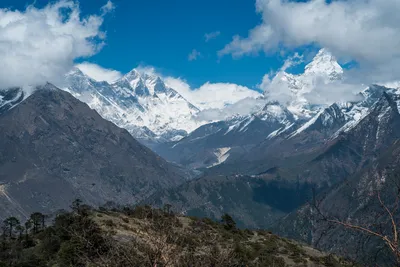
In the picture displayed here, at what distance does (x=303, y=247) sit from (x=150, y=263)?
81.9 meters

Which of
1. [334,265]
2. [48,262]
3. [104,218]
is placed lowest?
[334,265]

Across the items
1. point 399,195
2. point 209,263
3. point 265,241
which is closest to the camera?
point 399,195

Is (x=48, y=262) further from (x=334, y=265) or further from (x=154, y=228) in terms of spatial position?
(x=334, y=265)

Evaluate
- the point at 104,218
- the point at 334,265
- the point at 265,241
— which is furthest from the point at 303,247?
the point at 104,218

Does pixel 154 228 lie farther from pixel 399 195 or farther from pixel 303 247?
pixel 303 247

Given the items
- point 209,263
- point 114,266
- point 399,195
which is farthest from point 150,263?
point 399,195

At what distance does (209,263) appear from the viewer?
2553cm

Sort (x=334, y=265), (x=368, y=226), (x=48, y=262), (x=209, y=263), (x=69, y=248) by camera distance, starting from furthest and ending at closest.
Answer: (x=334, y=265), (x=48, y=262), (x=69, y=248), (x=209, y=263), (x=368, y=226)

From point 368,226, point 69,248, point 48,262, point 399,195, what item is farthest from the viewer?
point 48,262

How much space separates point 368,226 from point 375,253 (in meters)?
1.68

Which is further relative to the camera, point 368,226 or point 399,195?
point 368,226

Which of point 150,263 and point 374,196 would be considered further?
point 150,263

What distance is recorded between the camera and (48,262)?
6166cm

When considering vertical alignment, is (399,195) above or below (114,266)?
above
